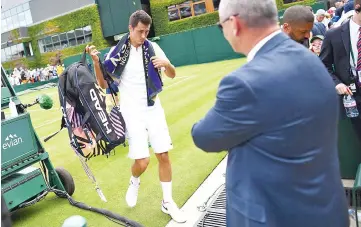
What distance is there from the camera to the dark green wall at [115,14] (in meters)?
34.0

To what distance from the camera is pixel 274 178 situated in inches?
62.2

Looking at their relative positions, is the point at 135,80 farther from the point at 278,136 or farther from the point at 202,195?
the point at 278,136

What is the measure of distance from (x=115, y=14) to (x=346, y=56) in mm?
34882

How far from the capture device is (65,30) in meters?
42.0

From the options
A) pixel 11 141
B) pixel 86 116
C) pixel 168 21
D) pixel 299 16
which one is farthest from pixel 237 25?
pixel 168 21

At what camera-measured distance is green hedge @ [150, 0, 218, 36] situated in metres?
34.0

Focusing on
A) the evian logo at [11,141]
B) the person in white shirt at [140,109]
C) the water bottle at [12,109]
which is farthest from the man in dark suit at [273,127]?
the water bottle at [12,109]

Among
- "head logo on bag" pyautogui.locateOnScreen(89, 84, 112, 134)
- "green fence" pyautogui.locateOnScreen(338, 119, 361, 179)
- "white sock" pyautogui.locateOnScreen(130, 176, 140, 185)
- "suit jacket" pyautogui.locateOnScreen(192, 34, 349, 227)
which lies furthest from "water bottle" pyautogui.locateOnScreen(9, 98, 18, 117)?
"green fence" pyautogui.locateOnScreen(338, 119, 361, 179)

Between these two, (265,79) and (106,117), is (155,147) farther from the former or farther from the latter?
(265,79)

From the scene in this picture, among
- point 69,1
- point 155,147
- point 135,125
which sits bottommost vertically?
point 155,147

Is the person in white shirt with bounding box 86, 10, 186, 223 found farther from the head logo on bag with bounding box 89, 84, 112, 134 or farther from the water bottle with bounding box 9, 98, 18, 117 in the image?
the water bottle with bounding box 9, 98, 18, 117

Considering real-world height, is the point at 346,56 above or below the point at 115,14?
below

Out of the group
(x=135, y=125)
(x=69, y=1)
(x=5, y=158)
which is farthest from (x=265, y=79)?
(x=69, y=1)

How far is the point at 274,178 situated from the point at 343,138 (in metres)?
2.98
